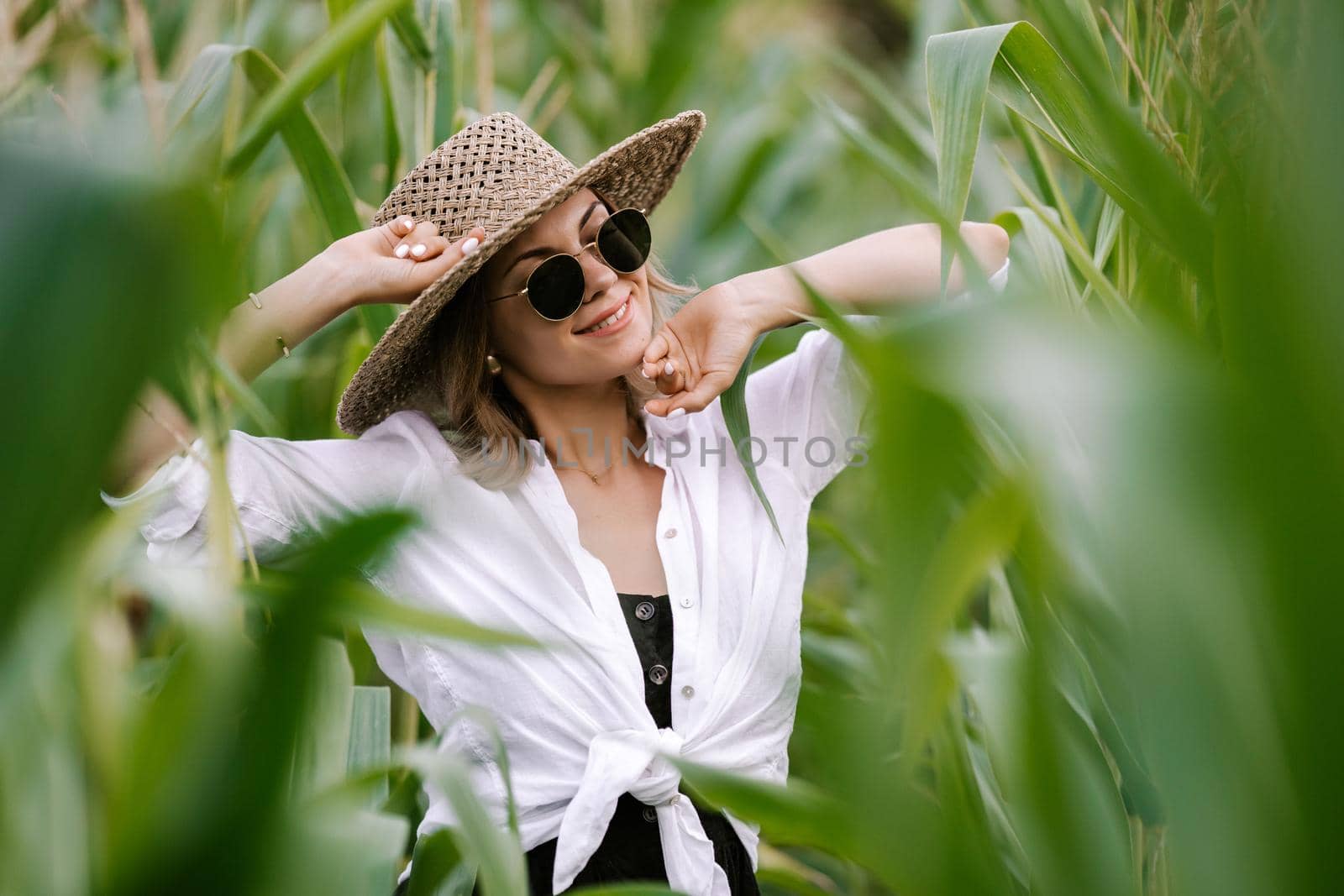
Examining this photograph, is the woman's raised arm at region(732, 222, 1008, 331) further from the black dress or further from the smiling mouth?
the black dress

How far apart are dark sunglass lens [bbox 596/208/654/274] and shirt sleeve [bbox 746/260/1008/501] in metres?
0.20

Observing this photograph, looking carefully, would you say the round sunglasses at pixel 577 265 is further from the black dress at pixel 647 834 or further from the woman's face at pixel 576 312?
the black dress at pixel 647 834

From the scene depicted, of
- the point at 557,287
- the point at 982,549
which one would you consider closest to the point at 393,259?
the point at 557,287

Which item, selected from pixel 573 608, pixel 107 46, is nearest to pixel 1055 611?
pixel 573 608

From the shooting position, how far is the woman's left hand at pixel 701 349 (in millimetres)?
1062

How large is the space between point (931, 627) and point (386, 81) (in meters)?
0.99

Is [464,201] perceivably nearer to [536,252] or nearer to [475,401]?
[536,252]

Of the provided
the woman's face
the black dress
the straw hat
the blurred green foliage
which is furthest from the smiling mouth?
the blurred green foliage

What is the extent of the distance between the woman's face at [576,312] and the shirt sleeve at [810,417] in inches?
6.2

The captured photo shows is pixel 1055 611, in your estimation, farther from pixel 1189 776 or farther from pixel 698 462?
pixel 698 462

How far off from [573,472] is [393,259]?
0.27m

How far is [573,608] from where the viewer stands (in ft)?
3.35

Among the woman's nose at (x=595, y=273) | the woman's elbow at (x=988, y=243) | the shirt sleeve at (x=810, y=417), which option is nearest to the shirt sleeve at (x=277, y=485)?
the woman's nose at (x=595, y=273)

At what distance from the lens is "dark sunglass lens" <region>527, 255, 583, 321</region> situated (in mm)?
1042
